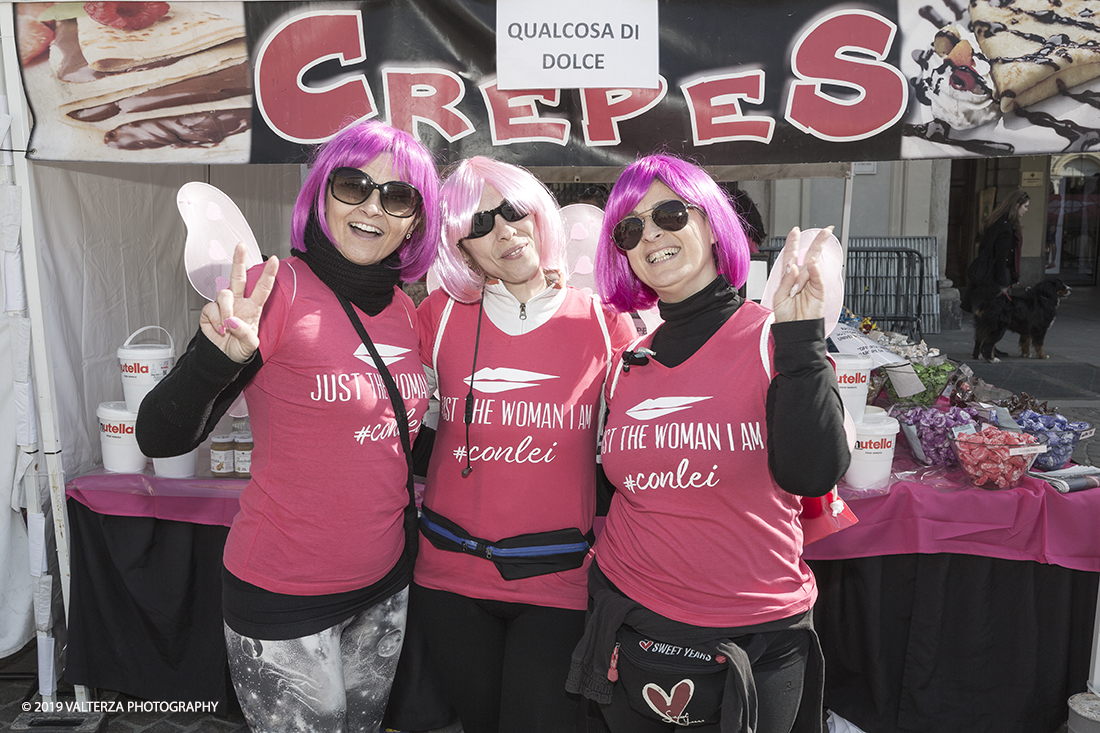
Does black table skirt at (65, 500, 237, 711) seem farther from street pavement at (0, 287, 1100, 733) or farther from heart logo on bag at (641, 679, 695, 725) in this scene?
heart logo on bag at (641, 679, 695, 725)

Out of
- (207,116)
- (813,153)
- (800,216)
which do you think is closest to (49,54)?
(207,116)

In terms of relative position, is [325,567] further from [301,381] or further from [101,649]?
[101,649]

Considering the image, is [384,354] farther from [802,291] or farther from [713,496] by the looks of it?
[802,291]

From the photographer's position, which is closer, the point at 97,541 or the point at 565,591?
the point at 565,591

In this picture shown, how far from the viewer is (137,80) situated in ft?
8.47

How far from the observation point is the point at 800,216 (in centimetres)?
1097

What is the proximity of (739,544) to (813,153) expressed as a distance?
151cm

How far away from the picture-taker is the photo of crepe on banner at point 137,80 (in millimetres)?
2541

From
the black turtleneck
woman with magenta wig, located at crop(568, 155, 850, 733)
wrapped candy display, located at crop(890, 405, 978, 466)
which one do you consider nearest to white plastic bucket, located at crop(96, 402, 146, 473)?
woman with magenta wig, located at crop(568, 155, 850, 733)

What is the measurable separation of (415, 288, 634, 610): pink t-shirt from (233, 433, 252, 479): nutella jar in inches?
47.4

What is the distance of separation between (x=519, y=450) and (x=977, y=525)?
168 cm

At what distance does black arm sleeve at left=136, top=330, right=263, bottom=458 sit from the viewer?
151 cm

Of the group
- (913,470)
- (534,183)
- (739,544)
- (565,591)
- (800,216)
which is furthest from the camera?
(800,216)

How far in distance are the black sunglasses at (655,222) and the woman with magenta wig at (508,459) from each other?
285mm
